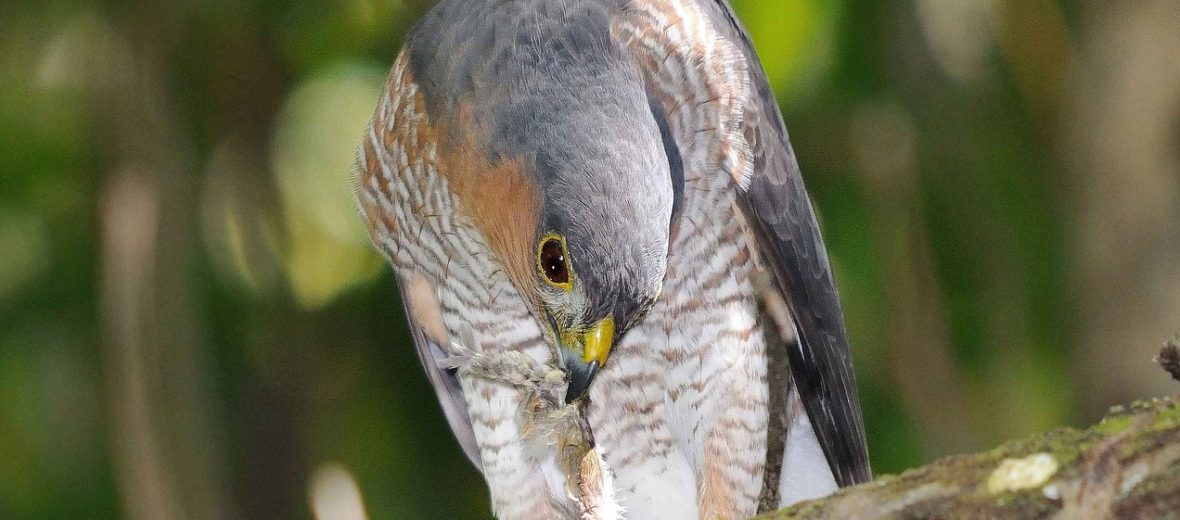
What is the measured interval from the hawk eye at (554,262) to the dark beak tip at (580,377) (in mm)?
224

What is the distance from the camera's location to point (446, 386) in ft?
15.2

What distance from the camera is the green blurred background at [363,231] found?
5199 millimetres

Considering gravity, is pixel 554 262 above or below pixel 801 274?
above

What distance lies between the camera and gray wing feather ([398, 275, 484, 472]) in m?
4.56

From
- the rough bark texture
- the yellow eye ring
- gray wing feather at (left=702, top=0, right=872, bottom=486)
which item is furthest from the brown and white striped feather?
the rough bark texture

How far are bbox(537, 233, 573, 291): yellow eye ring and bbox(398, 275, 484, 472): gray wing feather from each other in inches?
45.9

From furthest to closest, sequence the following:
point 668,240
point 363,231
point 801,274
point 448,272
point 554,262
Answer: point 363,231 < point 801,274 < point 448,272 < point 668,240 < point 554,262

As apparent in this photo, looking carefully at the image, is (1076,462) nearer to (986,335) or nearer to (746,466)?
(746,466)

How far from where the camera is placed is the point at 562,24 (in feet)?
13.0

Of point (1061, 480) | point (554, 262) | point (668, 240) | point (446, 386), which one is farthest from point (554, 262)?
point (1061, 480)

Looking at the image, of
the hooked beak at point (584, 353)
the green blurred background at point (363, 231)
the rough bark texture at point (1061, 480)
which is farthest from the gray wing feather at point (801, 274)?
the rough bark texture at point (1061, 480)

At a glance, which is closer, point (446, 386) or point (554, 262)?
point (554, 262)

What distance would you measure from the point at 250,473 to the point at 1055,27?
4.33 metres

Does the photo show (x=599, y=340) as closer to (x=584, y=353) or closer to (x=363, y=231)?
(x=584, y=353)
